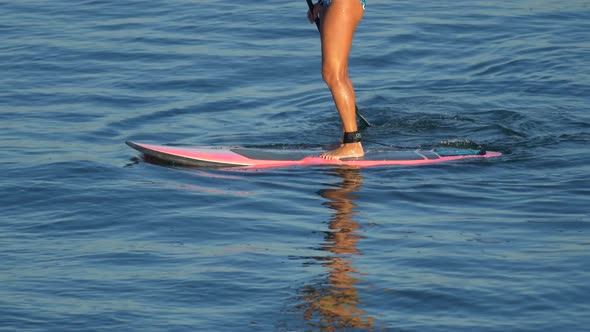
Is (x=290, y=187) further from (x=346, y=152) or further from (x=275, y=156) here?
(x=346, y=152)

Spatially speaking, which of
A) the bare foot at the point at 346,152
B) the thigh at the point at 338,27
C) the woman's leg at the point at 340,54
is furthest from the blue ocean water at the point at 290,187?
the thigh at the point at 338,27

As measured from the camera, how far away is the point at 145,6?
15852 millimetres

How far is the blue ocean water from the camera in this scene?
588 cm

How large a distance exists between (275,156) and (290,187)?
1.94ft

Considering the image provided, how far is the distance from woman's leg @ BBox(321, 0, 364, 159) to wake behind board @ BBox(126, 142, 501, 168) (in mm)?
138

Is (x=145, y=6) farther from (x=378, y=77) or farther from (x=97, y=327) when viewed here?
(x=97, y=327)

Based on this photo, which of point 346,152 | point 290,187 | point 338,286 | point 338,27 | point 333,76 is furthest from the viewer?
point 346,152

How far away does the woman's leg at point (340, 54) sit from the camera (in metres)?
8.36

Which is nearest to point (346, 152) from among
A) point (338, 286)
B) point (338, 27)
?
point (338, 27)

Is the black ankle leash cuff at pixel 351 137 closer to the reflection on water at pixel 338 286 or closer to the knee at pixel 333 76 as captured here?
the knee at pixel 333 76

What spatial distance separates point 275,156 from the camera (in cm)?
860

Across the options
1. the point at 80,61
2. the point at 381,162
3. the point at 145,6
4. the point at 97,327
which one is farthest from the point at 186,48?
the point at 97,327

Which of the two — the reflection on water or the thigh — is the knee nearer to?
the thigh

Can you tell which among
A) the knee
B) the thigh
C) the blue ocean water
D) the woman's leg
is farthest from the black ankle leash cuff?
the thigh
